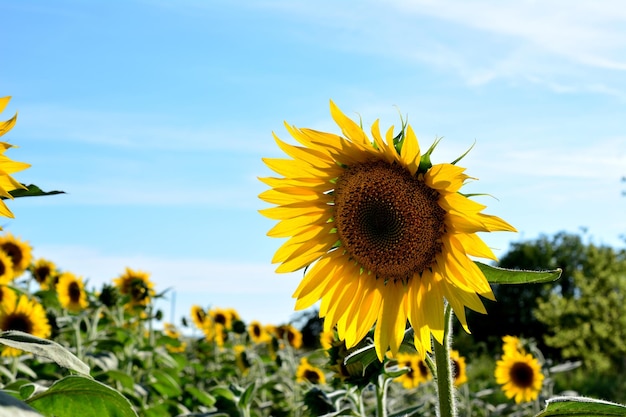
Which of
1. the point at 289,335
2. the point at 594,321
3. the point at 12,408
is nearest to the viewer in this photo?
the point at 12,408

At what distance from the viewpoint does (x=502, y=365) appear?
20.1 ft

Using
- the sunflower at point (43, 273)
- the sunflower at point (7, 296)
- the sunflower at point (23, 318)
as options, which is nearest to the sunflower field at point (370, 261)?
the sunflower at point (23, 318)

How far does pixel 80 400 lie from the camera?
172cm

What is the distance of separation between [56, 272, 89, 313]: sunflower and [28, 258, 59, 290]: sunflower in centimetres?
46

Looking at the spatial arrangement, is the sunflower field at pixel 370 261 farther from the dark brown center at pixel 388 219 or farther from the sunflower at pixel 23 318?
the sunflower at pixel 23 318

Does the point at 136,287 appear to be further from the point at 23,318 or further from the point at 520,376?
the point at 520,376

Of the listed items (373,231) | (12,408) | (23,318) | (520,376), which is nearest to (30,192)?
(12,408)

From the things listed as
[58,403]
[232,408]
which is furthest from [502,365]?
[58,403]

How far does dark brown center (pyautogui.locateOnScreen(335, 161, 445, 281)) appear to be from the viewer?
2209 mm

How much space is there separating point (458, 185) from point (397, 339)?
47 centimetres

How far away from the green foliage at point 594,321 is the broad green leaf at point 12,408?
834 inches

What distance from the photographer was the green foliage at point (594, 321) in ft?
72.6

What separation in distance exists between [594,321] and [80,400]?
76.6ft

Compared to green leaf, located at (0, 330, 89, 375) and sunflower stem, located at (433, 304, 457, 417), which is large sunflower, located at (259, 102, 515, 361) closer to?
sunflower stem, located at (433, 304, 457, 417)
